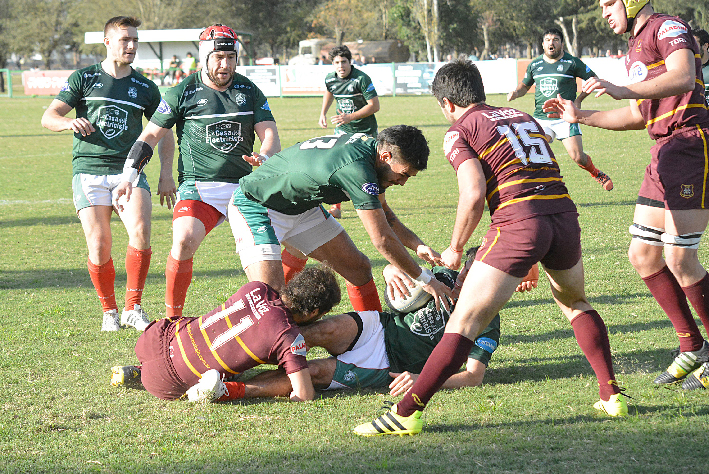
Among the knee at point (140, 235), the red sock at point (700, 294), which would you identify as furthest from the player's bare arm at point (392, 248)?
the knee at point (140, 235)

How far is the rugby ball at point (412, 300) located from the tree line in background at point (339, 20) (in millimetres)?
61220

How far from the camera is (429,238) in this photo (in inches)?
360

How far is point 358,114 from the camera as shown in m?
11.3

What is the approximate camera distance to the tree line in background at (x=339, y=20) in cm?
6731

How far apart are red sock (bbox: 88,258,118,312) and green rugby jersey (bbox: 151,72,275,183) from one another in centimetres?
108

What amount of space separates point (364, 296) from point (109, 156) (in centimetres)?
263

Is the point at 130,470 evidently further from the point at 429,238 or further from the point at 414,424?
the point at 429,238

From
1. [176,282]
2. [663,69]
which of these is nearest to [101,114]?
[176,282]

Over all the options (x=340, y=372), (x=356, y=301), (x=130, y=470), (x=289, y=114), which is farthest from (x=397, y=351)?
(x=289, y=114)

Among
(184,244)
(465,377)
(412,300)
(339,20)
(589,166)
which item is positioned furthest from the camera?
→ (339,20)

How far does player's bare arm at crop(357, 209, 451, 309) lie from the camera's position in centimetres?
426

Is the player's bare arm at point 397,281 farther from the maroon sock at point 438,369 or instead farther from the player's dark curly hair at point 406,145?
the maroon sock at point 438,369

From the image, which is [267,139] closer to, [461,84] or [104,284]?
[104,284]

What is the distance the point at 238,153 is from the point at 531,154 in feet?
9.47
